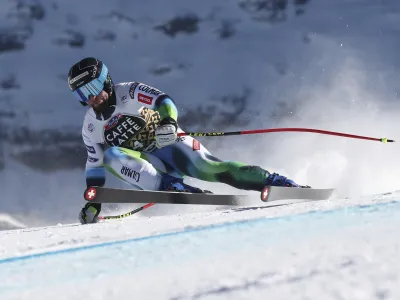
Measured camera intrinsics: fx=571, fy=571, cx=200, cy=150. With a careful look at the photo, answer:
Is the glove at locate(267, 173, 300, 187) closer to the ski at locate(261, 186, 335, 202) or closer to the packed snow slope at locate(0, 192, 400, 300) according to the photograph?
the ski at locate(261, 186, 335, 202)

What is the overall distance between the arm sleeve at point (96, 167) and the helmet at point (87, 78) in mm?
456

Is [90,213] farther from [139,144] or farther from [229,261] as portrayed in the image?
[229,261]

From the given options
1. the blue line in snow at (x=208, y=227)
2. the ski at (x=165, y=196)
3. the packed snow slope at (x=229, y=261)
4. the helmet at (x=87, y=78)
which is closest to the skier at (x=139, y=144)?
the helmet at (x=87, y=78)

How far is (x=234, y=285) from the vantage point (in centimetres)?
144

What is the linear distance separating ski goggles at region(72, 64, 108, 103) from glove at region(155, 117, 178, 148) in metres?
0.62

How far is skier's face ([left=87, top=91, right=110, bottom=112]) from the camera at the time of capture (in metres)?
4.99

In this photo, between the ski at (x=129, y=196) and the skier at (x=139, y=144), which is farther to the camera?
the skier at (x=139, y=144)

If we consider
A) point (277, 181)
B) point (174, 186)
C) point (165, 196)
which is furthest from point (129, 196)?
point (277, 181)

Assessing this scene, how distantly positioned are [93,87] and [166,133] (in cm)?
75

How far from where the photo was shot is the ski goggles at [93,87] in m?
4.91

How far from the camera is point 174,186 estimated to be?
4.89m

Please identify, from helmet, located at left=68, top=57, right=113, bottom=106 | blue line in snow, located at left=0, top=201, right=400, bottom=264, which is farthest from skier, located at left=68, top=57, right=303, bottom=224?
blue line in snow, located at left=0, top=201, right=400, bottom=264

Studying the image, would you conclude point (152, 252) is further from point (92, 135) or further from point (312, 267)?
point (92, 135)

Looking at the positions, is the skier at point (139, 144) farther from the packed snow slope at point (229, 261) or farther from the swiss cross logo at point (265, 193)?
the packed snow slope at point (229, 261)
